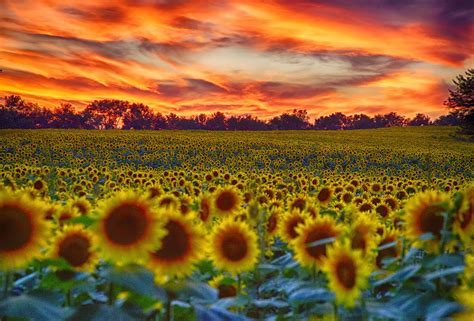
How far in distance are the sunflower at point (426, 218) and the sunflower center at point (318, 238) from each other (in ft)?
1.58

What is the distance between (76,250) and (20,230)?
348 mm

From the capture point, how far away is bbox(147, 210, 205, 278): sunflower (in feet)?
9.21

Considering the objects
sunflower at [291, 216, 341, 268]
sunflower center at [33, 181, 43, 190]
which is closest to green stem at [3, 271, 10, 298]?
sunflower at [291, 216, 341, 268]

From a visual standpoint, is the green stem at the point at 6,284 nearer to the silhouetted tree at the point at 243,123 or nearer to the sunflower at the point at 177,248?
the sunflower at the point at 177,248

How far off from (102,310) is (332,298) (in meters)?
1.15

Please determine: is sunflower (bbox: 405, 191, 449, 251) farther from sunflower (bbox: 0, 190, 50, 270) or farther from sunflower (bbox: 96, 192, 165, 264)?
sunflower (bbox: 0, 190, 50, 270)

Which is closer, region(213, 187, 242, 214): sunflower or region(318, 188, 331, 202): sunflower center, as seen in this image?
region(213, 187, 242, 214): sunflower

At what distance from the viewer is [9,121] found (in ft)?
335

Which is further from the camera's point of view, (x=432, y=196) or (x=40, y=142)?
(x=40, y=142)

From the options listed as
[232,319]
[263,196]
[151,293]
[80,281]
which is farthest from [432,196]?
[263,196]

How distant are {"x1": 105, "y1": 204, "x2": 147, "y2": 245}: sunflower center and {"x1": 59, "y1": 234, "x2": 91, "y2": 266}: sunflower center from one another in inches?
14.1

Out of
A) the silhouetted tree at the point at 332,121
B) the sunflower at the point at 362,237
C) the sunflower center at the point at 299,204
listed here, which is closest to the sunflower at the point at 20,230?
the sunflower at the point at 362,237

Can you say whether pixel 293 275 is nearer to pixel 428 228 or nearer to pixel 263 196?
pixel 428 228

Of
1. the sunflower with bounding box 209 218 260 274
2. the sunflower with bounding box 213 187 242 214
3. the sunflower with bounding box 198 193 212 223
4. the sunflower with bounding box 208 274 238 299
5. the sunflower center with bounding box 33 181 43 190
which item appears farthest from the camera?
the sunflower center with bounding box 33 181 43 190
